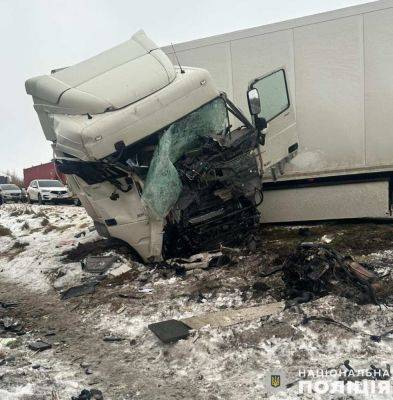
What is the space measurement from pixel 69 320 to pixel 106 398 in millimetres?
1856

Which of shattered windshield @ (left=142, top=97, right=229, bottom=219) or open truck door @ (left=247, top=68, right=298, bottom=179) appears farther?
open truck door @ (left=247, top=68, right=298, bottom=179)

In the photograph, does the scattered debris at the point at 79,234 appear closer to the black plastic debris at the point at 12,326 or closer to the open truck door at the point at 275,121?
the black plastic debris at the point at 12,326

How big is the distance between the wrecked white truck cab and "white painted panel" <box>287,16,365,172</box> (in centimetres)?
135

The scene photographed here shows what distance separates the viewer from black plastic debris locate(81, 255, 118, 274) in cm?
605

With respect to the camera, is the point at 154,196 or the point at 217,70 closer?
the point at 154,196

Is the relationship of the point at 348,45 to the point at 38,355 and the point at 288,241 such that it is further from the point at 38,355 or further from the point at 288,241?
the point at 38,355

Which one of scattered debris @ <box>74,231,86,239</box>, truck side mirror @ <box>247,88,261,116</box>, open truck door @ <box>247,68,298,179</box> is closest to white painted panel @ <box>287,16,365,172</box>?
open truck door @ <box>247,68,298,179</box>

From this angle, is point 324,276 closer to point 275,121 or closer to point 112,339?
point 112,339

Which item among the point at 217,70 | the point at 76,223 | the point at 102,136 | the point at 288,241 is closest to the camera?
the point at 102,136

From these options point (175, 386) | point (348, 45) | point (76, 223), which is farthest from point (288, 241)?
point (76, 223)

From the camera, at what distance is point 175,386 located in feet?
10.6

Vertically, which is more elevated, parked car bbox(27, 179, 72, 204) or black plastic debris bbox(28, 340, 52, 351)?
black plastic debris bbox(28, 340, 52, 351)

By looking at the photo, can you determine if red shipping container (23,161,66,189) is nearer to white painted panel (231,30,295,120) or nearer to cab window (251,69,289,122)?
white painted panel (231,30,295,120)

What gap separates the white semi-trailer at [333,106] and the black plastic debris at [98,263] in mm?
2565
